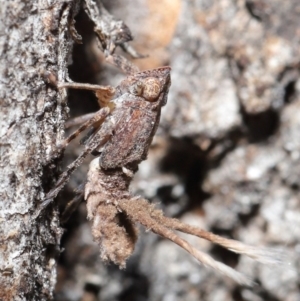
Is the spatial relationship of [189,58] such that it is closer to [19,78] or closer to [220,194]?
[220,194]

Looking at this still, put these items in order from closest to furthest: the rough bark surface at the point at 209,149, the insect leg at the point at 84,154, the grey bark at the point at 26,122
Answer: the grey bark at the point at 26,122, the insect leg at the point at 84,154, the rough bark surface at the point at 209,149

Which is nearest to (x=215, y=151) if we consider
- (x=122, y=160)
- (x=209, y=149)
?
(x=209, y=149)

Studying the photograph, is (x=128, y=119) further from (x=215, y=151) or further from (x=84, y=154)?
Result: (x=215, y=151)

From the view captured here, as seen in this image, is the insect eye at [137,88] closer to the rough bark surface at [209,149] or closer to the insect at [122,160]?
the insect at [122,160]

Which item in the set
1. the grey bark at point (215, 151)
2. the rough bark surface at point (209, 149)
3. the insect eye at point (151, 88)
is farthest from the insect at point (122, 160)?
the grey bark at point (215, 151)

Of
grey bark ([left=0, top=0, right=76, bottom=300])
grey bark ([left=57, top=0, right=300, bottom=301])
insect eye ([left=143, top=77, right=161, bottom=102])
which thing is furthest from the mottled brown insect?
grey bark ([left=57, top=0, right=300, bottom=301])

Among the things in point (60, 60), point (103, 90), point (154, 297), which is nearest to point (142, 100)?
point (103, 90)

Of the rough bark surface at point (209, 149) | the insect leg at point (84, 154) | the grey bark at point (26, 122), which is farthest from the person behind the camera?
the rough bark surface at point (209, 149)
